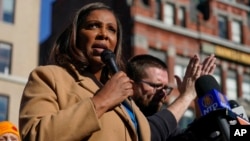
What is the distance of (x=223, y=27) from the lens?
22594mm

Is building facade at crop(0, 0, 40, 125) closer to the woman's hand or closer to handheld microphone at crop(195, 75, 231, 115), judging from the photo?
handheld microphone at crop(195, 75, 231, 115)

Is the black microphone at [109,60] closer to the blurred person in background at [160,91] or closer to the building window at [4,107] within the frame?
the blurred person in background at [160,91]

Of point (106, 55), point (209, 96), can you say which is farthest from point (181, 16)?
point (106, 55)

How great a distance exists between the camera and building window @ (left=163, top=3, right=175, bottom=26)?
21.0 meters

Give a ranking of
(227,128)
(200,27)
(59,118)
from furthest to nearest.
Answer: (200,27) < (227,128) < (59,118)

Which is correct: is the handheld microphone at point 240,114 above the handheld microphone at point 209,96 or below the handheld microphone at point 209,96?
below

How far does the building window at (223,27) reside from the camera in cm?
2233

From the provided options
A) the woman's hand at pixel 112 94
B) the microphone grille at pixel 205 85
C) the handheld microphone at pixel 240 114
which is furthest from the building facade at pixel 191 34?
the woman's hand at pixel 112 94

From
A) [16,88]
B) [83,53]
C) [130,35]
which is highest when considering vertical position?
[83,53]

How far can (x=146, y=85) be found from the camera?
388cm

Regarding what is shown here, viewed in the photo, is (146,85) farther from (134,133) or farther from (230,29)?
(230,29)

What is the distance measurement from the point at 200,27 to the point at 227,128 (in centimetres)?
1950

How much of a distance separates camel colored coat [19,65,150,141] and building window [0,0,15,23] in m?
18.4

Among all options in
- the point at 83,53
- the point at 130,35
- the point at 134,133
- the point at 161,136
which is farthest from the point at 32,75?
the point at 130,35
